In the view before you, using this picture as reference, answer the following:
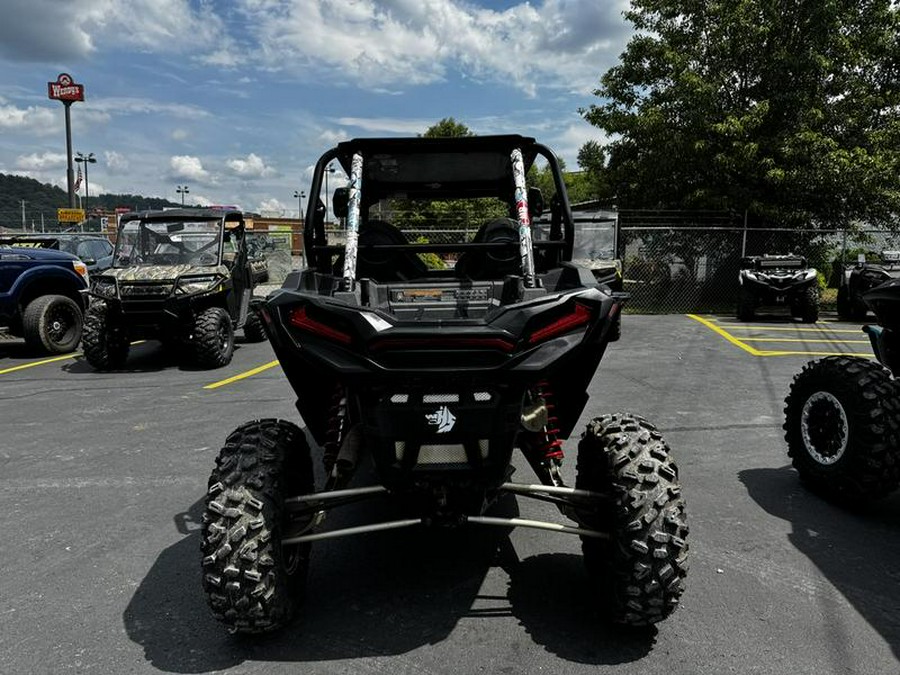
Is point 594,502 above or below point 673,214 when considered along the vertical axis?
below

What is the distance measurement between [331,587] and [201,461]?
7.84ft

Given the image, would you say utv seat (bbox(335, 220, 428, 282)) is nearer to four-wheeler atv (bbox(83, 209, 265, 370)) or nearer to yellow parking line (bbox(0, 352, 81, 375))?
four-wheeler atv (bbox(83, 209, 265, 370))

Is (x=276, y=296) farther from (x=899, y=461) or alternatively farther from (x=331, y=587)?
(x=899, y=461)

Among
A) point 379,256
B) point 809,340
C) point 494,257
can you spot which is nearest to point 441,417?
point 494,257

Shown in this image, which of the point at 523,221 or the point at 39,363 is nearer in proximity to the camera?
the point at 523,221

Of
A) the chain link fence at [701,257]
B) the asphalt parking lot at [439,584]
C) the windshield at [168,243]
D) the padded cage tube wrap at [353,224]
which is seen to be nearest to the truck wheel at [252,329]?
the windshield at [168,243]

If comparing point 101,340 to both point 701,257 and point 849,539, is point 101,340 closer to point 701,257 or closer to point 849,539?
point 849,539

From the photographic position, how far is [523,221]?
11.2 feet

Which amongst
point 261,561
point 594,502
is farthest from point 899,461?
point 261,561

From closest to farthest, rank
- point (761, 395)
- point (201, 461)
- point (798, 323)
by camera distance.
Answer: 1. point (201, 461)
2. point (761, 395)
3. point (798, 323)

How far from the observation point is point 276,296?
2.77 m

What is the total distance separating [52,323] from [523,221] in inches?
387

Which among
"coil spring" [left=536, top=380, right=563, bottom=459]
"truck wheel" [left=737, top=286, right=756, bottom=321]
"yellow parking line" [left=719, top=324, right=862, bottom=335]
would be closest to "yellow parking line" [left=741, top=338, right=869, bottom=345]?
"yellow parking line" [left=719, top=324, right=862, bottom=335]

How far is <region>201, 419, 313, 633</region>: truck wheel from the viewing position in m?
2.54
